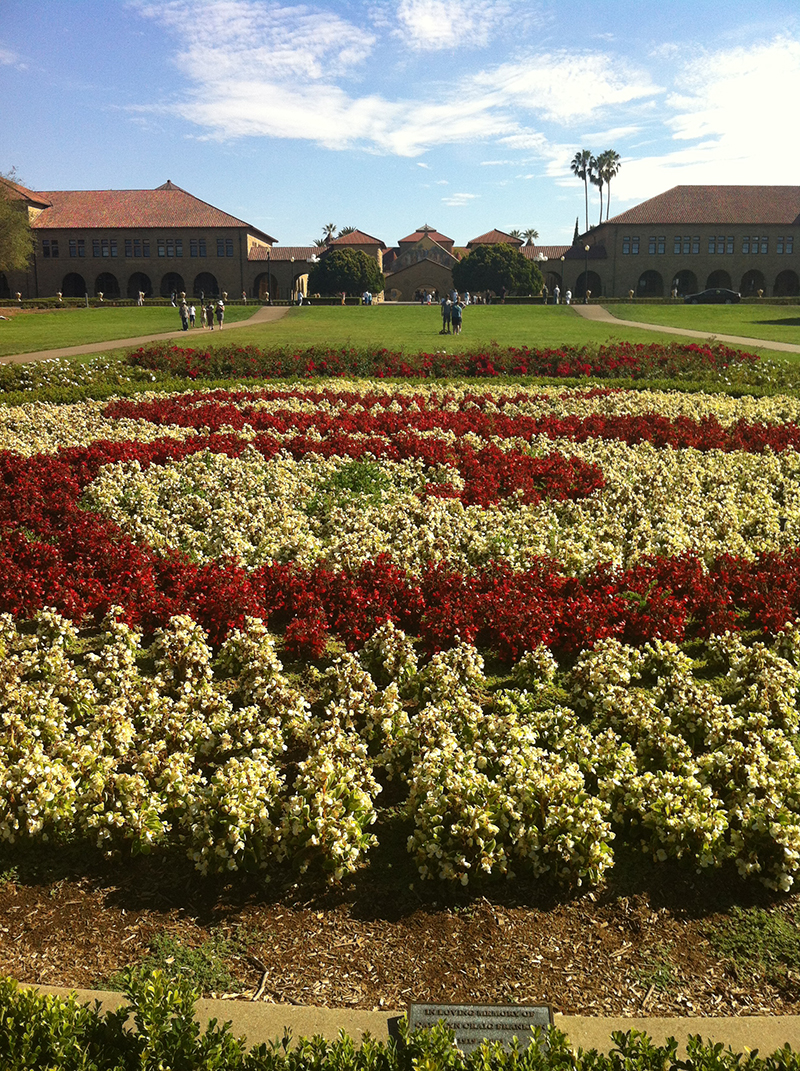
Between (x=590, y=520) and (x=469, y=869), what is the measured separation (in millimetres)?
4811

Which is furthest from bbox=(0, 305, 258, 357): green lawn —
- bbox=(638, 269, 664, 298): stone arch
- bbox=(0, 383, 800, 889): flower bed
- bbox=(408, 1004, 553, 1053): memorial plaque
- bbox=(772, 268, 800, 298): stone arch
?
bbox=(772, 268, 800, 298): stone arch

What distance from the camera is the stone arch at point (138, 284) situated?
70.3m

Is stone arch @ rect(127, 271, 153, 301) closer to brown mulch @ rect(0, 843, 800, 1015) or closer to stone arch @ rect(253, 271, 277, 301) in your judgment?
stone arch @ rect(253, 271, 277, 301)

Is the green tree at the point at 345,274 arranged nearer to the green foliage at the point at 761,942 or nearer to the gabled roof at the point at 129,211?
the gabled roof at the point at 129,211

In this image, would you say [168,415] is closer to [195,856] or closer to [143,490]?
[143,490]

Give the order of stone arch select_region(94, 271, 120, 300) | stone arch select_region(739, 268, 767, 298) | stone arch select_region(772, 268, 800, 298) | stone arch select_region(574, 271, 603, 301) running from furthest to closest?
stone arch select_region(574, 271, 603, 301)
stone arch select_region(739, 268, 767, 298)
stone arch select_region(772, 268, 800, 298)
stone arch select_region(94, 271, 120, 300)

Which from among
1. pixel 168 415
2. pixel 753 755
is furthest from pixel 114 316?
pixel 753 755

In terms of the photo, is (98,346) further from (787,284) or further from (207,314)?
(787,284)

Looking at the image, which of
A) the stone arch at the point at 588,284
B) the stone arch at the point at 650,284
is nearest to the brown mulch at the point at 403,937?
the stone arch at the point at 588,284

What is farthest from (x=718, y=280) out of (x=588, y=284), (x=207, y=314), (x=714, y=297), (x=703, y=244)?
(x=207, y=314)

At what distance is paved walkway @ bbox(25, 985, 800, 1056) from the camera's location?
2.66 meters

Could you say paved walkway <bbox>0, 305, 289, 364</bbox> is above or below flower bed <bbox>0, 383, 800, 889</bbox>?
above

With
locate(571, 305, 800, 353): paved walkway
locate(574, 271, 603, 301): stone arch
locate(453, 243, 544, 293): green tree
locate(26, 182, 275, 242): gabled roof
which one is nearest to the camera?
locate(571, 305, 800, 353): paved walkway

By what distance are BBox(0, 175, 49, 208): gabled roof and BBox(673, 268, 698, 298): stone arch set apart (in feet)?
175
